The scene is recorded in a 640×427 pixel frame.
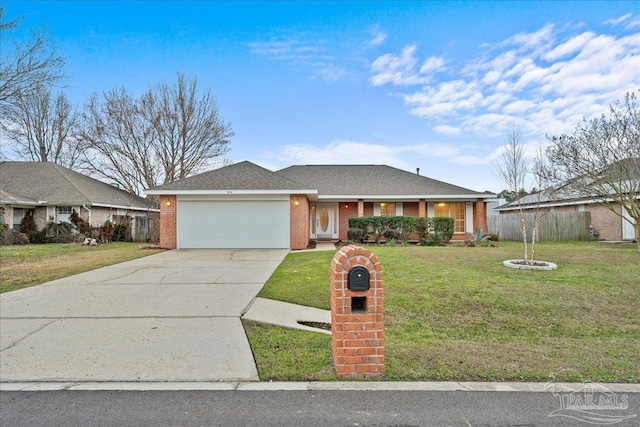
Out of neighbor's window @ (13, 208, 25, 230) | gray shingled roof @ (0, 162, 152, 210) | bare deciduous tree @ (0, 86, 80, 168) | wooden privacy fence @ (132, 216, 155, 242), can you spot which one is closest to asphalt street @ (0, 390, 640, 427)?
wooden privacy fence @ (132, 216, 155, 242)

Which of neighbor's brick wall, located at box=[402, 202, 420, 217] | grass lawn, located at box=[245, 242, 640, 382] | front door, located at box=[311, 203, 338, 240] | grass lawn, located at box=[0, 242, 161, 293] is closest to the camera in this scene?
grass lawn, located at box=[245, 242, 640, 382]

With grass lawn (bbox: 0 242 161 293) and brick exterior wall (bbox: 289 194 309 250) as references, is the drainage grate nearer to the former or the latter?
grass lawn (bbox: 0 242 161 293)

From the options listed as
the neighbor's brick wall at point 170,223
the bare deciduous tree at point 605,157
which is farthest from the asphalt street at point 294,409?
the bare deciduous tree at point 605,157

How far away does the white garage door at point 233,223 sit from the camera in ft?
47.3

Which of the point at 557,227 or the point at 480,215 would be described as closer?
the point at 480,215

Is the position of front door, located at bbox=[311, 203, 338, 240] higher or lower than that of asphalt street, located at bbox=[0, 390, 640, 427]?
higher

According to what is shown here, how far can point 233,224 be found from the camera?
14.5 meters

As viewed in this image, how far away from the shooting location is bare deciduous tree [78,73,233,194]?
80.1 feet

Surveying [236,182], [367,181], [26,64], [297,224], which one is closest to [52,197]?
[26,64]

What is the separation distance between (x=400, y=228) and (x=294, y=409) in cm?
1402

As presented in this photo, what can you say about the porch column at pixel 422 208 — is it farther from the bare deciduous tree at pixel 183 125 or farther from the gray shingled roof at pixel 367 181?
the bare deciduous tree at pixel 183 125

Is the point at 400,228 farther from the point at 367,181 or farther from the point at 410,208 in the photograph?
the point at 367,181

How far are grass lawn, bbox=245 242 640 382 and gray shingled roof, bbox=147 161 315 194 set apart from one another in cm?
624

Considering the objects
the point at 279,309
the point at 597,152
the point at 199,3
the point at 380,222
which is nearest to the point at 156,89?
the point at 199,3
